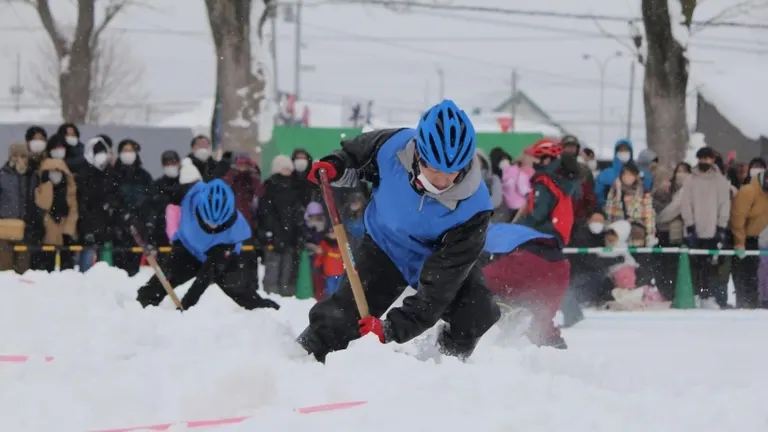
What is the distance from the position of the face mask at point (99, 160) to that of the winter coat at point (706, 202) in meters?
5.88

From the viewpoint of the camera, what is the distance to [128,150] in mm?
11219

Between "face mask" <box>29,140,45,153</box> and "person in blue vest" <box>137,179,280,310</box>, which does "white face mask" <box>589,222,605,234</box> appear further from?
"face mask" <box>29,140,45,153</box>

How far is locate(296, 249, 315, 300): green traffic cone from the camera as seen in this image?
36.4 feet

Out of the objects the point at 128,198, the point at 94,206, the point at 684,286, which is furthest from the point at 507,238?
the point at 94,206

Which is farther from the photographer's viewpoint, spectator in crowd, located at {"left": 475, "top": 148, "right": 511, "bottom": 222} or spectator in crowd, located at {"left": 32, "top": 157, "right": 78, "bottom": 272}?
spectator in crowd, located at {"left": 475, "top": 148, "right": 511, "bottom": 222}

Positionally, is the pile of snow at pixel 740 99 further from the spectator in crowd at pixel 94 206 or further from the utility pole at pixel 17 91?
the utility pole at pixel 17 91

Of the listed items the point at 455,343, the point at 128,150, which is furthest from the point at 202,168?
the point at 455,343

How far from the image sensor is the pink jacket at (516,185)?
37.3 ft

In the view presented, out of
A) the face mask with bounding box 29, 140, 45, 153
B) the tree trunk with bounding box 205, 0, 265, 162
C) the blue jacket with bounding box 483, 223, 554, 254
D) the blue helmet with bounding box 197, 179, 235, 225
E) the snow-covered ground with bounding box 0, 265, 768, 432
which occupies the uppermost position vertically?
the tree trunk with bounding box 205, 0, 265, 162

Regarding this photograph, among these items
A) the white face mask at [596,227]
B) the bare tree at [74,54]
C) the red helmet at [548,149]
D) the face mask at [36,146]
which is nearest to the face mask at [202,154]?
the face mask at [36,146]

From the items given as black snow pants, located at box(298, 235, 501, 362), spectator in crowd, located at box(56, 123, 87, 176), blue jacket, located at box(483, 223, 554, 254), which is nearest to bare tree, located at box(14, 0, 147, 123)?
spectator in crowd, located at box(56, 123, 87, 176)

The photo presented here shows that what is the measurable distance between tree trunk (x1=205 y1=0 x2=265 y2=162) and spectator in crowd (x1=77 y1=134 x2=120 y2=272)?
4425 millimetres

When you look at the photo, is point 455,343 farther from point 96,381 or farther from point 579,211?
point 579,211

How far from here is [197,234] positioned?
7.95m
